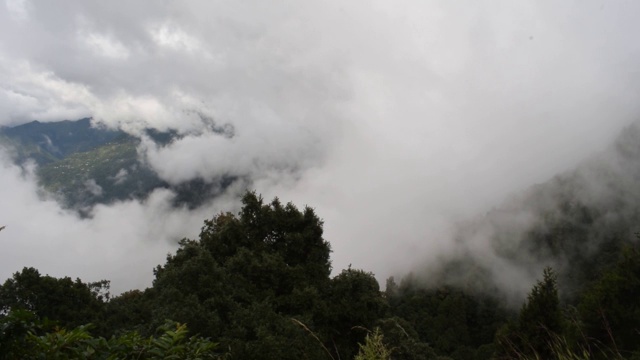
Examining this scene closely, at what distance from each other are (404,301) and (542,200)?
58.7 metres

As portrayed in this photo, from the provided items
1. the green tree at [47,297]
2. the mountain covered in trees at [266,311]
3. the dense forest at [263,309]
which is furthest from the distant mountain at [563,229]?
the green tree at [47,297]

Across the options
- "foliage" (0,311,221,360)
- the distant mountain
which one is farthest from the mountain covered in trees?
the distant mountain

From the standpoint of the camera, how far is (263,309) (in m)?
13.6

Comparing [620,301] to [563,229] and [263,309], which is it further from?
[563,229]

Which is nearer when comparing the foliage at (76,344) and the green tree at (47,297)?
the foliage at (76,344)

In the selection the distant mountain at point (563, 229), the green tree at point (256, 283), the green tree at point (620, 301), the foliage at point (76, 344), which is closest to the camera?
the foliage at point (76, 344)

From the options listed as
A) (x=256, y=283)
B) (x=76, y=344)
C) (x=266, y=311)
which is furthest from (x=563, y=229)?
(x=76, y=344)

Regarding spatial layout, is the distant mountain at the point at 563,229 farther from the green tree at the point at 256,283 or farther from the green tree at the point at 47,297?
the green tree at the point at 47,297

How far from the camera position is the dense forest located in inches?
140

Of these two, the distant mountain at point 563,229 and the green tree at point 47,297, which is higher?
the distant mountain at point 563,229

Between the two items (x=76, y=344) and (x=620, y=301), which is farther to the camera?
(x=620, y=301)

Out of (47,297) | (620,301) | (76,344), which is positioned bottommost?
(76,344)

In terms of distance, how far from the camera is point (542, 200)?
121625mm

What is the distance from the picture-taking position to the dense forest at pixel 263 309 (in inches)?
140
